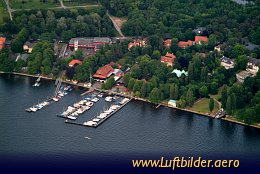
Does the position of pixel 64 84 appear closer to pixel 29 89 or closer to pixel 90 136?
pixel 29 89

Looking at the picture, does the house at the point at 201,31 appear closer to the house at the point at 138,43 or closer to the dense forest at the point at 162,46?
the dense forest at the point at 162,46

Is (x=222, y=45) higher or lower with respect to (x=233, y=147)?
higher

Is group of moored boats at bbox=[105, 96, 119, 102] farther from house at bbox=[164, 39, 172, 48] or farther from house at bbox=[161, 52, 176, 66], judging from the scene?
house at bbox=[164, 39, 172, 48]

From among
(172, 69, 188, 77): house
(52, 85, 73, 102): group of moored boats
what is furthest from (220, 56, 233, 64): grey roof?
(52, 85, 73, 102): group of moored boats

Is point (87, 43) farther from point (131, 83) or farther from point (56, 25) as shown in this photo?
point (131, 83)

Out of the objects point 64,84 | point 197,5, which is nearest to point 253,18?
point 197,5
